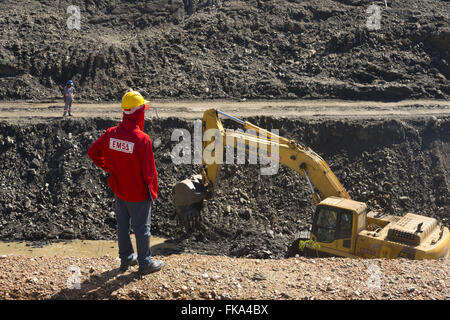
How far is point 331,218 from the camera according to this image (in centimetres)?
914

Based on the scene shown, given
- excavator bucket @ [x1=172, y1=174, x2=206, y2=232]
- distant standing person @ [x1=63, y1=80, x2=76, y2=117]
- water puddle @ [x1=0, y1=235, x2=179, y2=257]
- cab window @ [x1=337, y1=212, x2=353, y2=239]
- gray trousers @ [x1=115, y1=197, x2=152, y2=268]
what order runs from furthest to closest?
1. distant standing person @ [x1=63, y1=80, x2=76, y2=117]
2. water puddle @ [x1=0, y1=235, x2=179, y2=257]
3. excavator bucket @ [x1=172, y1=174, x2=206, y2=232]
4. cab window @ [x1=337, y1=212, x2=353, y2=239]
5. gray trousers @ [x1=115, y1=197, x2=152, y2=268]

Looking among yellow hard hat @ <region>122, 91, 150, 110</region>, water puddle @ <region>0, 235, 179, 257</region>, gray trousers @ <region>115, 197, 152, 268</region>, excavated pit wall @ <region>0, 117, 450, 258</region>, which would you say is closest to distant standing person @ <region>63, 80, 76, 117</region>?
excavated pit wall @ <region>0, 117, 450, 258</region>

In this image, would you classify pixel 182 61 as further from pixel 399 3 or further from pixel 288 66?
pixel 399 3

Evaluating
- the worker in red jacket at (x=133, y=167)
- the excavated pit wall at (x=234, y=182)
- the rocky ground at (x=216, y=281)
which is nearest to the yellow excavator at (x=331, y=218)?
the excavated pit wall at (x=234, y=182)

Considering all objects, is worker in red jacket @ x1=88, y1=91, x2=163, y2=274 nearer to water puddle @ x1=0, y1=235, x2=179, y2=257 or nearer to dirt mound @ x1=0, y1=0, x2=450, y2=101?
water puddle @ x1=0, y1=235, x2=179, y2=257

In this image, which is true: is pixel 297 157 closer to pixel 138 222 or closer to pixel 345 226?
pixel 345 226

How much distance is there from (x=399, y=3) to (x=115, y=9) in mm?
11460

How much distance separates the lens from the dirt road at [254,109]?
588 inches

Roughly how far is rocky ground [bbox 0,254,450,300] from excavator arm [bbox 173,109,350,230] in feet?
12.0

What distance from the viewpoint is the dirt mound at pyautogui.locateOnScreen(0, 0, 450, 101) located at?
55.4 feet

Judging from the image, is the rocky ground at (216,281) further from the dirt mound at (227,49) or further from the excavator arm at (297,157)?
the dirt mound at (227,49)

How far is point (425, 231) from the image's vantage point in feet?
29.3

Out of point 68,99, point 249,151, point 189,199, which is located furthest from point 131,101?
point 68,99

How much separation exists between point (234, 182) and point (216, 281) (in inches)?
307
